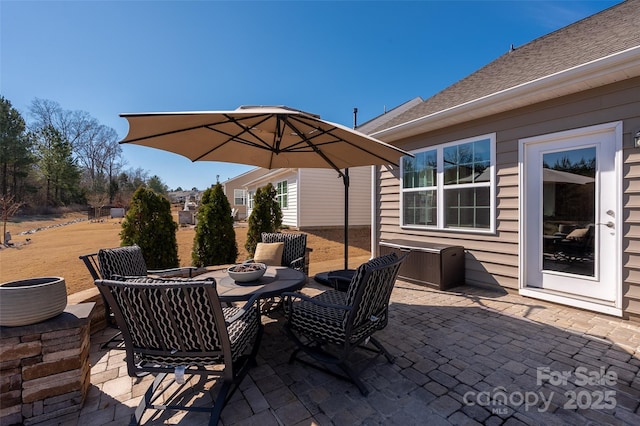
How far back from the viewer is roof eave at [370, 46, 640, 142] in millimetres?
3029

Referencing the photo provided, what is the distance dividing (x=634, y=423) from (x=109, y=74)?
10.3 meters

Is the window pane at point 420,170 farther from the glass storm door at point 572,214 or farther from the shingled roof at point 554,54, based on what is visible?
the glass storm door at point 572,214

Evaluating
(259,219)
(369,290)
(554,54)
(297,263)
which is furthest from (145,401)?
(554,54)

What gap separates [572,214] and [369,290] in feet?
11.4

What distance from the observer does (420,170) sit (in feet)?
18.4

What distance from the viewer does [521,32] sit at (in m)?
6.18

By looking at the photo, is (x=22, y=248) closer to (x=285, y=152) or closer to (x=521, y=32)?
(x=285, y=152)

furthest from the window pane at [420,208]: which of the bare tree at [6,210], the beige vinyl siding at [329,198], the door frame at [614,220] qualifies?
the bare tree at [6,210]

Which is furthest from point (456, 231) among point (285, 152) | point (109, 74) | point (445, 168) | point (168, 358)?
point (109, 74)

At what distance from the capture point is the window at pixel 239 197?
84.6ft

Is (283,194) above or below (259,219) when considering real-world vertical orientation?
above

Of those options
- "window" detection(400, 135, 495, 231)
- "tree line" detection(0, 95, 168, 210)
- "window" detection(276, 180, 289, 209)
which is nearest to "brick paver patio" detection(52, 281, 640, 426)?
"window" detection(400, 135, 495, 231)

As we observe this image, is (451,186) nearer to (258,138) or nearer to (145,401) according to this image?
(258,138)

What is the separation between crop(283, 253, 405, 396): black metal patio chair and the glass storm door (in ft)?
9.92
